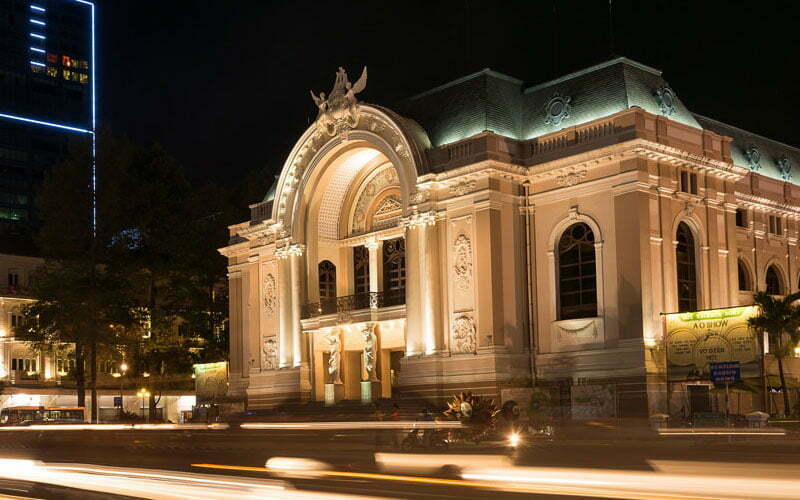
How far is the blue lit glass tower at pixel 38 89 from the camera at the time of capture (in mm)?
126875

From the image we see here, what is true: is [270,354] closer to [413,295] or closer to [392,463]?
[413,295]

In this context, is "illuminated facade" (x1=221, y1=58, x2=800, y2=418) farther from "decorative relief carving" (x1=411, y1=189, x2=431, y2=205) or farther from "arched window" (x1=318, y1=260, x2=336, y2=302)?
"arched window" (x1=318, y1=260, x2=336, y2=302)

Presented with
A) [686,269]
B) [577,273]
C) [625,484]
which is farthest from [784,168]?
[625,484]

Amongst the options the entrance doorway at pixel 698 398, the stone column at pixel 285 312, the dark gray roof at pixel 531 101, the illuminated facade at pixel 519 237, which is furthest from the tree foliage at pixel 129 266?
the entrance doorway at pixel 698 398

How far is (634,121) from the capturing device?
128 ft

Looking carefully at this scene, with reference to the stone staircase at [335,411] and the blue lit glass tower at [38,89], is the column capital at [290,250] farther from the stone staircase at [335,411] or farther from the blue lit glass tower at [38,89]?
the blue lit glass tower at [38,89]

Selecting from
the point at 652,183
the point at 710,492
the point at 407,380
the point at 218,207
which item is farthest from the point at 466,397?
the point at 218,207

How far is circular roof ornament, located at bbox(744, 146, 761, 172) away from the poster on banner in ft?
40.8

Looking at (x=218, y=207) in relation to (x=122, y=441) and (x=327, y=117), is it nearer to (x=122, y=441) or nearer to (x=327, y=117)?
(x=327, y=117)

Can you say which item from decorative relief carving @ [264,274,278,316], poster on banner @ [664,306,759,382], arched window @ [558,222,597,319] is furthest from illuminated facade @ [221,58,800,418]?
decorative relief carving @ [264,274,278,316]

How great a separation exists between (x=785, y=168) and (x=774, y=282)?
18.1 ft

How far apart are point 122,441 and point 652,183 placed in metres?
21.5

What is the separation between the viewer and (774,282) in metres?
49.0

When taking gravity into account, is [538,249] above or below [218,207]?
below
